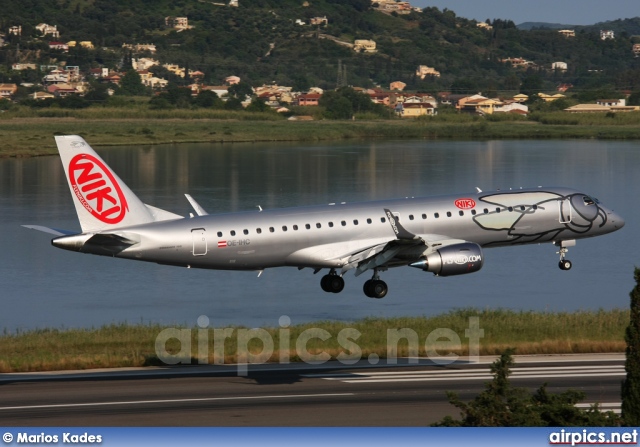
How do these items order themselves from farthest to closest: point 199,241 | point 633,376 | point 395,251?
point 395,251 → point 199,241 → point 633,376

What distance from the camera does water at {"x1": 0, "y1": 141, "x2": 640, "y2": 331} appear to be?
217 feet

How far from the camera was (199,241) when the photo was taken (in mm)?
50219

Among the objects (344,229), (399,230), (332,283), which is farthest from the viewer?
(332,283)

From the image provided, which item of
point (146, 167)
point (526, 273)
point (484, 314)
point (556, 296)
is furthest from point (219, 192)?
point (484, 314)

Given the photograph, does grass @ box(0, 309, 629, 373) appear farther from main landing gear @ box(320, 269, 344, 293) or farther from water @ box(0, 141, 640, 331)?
water @ box(0, 141, 640, 331)

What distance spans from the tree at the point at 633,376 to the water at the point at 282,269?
3553cm

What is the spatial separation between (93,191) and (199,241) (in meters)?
4.97

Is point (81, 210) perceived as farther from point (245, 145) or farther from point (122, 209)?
point (245, 145)

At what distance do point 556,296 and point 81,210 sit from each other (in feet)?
105

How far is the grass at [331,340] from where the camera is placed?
157 feet

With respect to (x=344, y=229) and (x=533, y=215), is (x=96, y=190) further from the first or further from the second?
(x=533, y=215)

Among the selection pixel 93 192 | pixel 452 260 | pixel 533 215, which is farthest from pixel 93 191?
pixel 533 215

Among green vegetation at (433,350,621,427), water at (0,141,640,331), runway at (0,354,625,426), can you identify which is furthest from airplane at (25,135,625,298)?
green vegetation at (433,350,621,427)

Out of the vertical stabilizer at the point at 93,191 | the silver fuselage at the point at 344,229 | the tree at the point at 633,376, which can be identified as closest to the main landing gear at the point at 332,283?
the silver fuselage at the point at 344,229
